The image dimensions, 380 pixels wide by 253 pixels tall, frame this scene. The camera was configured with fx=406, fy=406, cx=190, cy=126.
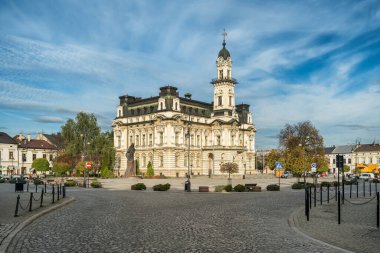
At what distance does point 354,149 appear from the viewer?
136625 mm

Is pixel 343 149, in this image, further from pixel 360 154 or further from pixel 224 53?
pixel 224 53

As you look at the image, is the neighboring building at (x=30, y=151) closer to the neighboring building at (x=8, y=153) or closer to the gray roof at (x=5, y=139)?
the neighboring building at (x=8, y=153)

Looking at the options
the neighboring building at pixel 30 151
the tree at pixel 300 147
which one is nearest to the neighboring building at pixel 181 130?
the tree at pixel 300 147

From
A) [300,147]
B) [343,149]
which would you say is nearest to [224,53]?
[300,147]

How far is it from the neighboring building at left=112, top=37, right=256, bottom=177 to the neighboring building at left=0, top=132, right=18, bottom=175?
24145 millimetres

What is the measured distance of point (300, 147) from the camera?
6881 centimetres

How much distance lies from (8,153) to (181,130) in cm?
4175

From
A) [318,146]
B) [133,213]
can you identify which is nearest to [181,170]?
[318,146]

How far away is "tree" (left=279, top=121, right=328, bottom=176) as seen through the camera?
66938 mm

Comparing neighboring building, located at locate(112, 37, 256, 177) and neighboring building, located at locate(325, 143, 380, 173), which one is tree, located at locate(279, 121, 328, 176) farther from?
neighboring building, located at locate(325, 143, 380, 173)

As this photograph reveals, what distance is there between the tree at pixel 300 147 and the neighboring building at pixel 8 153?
60.1 meters

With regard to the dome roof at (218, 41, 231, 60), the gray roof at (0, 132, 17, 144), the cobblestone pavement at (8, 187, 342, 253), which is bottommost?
the cobblestone pavement at (8, 187, 342, 253)

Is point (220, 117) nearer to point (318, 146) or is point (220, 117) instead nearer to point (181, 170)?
point (181, 170)

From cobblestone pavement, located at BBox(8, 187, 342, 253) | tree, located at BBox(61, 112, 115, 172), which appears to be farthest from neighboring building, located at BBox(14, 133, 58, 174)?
cobblestone pavement, located at BBox(8, 187, 342, 253)
